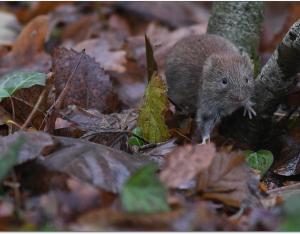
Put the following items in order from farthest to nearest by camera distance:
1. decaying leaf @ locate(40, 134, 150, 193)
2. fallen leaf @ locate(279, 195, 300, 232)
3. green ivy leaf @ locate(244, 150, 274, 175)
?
green ivy leaf @ locate(244, 150, 274, 175) < decaying leaf @ locate(40, 134, 150, 193) < fallen leaf @ locate(279, 195, 300, 232)

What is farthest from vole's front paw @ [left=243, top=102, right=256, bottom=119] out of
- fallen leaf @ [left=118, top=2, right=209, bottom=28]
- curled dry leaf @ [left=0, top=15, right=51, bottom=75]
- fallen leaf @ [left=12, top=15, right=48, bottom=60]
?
fallen leaf @ [left=118, top=2, right=209, bottom=28]

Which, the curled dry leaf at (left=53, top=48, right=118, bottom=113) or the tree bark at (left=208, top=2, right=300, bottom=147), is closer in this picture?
the tree bark at (left=208, top=2, right=300, bottom=147)

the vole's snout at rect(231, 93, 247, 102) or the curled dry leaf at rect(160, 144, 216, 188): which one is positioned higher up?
the curled dry leaf at rect(160, 144, 216, 188)

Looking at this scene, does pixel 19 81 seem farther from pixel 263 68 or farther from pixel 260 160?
pixel 263 68

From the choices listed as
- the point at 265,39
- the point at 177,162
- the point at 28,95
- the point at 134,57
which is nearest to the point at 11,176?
the point at 177,162

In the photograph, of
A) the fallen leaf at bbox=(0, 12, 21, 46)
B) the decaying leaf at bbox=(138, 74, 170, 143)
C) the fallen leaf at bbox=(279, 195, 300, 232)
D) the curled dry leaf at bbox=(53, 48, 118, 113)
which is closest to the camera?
the fallen leaf at bbox=(279, 195, 300, 232)

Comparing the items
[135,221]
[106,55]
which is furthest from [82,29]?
[135,221]

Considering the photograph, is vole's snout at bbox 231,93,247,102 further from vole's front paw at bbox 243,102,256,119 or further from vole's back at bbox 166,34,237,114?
vole's back at bbox 166,34,237,114

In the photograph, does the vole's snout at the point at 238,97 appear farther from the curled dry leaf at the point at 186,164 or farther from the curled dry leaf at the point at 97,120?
the curled dry leaf at the point at 186,164
